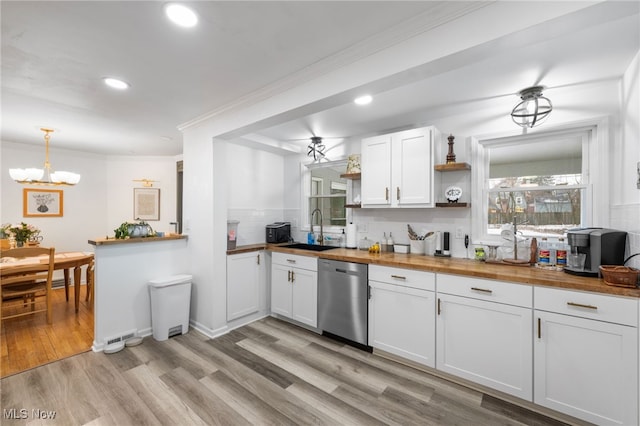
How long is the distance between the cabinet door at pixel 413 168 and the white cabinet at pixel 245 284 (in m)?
1.91

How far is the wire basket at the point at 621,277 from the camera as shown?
1.65m

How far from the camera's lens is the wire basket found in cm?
165

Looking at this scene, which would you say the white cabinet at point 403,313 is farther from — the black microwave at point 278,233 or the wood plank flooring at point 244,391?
the black microwave at point 278,233

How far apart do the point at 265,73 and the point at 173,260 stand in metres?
2.47

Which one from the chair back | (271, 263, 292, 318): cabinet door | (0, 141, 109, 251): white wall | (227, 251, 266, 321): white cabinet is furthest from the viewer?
(0, 141, 109, 251): white wall

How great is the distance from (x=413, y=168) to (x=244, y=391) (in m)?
2.52

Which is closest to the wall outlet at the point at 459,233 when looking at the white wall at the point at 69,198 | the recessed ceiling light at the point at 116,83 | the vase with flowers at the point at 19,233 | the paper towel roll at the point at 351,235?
the paper towel roll at the point at 351,235

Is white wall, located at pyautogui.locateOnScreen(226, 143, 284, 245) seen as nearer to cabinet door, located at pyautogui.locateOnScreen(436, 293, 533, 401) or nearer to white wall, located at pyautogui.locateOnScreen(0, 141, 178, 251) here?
white wall, located at pyautogui.locateOnScreen(0, 141, 178, 251)

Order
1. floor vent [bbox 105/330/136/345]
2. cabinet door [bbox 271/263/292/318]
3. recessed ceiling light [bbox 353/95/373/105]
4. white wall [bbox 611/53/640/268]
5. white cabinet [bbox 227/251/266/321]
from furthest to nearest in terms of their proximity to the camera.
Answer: cabinet door [bbox 271/263/292/318], white cabinet [bbox 227/251/266/321], floor vent [bbox 105/330/136/345], recessed ceiling light [bbox 353/95/373/105], white wall [bbox 611/53/640/268]

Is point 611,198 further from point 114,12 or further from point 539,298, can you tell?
point 114,12

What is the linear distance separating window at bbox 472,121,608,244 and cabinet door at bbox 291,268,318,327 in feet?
5.90

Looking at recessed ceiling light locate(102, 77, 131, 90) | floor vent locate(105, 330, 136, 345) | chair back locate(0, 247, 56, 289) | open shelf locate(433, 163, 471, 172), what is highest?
recessed ceiling light locate(102, 77, 131, 90)

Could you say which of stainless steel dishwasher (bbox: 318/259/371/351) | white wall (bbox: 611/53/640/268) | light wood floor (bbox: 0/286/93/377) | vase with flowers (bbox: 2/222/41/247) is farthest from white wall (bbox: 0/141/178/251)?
white wall (bbox: 611/53/640/268)

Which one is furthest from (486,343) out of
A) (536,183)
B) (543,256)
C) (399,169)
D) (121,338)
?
(121,338)
